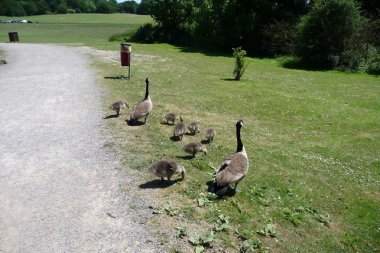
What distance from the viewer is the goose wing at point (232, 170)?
8672 millimetres

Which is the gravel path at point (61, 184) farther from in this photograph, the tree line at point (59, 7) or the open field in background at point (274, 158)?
the tree line at point (59, 7)

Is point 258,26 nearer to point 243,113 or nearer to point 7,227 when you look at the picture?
point 243,113

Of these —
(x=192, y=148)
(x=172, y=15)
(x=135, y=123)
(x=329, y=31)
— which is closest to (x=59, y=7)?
(x=172, y=15)

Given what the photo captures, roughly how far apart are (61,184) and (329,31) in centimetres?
3544

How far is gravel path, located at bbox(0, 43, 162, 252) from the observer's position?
282 inches

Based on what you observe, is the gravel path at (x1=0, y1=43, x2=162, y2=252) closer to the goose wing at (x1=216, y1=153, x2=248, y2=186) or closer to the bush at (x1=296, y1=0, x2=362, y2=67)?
the goose wing at (x1=216, y1=153, x2=248, y2=186)

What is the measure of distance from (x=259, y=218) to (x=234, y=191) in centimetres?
121

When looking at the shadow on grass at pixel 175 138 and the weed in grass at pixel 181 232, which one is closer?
the weed in grass at pixel 181 232

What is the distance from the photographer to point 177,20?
57531mm

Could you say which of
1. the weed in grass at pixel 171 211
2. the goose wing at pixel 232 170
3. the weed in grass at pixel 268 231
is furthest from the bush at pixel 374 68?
the weed in grass at pixel 171 211

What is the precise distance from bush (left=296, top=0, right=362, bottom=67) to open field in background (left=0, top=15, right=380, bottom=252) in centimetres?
1340

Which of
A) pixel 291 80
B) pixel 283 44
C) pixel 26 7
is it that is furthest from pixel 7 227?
pixel 26 7

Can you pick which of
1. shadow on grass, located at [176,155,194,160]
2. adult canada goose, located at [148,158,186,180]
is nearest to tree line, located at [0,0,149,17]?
shadow on grass, located at [176,155,194,160]

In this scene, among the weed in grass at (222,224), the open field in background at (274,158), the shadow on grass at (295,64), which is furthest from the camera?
the shadow on grass at (295,64)
